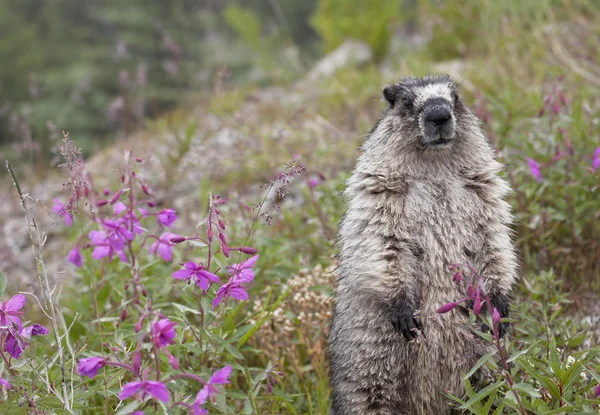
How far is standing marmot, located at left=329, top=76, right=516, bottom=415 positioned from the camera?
2.75m

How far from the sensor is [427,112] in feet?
9.91

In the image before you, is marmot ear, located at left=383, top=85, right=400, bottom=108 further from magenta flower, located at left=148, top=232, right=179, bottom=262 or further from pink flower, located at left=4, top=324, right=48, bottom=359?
pink flower, located at left=4, top=324, right=48, bottom=359

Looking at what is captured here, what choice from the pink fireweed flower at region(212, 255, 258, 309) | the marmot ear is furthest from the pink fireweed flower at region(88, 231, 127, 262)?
the marmot ear

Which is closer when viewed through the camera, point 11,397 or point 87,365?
point 87,365

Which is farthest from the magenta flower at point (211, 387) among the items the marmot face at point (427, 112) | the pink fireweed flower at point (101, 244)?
the marmot face at point (427, 112)

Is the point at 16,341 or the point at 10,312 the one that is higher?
the point at 10,312

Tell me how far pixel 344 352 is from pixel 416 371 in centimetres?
35

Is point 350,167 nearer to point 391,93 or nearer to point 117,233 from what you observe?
point 391,93

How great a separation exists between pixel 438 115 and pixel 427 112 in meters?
0.06

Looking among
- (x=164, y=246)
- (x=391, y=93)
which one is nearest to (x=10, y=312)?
(x=164, y=246)

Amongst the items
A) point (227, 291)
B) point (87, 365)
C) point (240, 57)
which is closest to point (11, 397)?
point (87, 365)

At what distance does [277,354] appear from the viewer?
11.4 ft

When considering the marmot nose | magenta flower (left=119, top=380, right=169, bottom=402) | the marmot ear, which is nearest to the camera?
magenta flower (left=119, top=380, right=169, bottom=402)

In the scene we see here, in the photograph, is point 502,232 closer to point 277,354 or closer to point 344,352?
point 344,352
